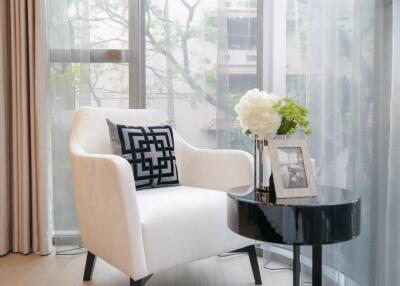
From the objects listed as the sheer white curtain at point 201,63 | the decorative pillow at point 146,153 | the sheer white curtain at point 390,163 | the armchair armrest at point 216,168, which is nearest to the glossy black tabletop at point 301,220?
the sheer white curtain at point 390,163

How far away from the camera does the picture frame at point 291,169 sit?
4.39 feet

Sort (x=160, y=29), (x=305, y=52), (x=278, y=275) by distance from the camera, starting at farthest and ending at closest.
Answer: (x=160, y=29)
(x=278, y=275)
(x=305, y=52)

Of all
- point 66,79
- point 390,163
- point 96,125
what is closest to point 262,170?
point 390,163

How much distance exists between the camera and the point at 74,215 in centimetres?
245

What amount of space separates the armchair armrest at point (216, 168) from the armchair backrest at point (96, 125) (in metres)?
0.33

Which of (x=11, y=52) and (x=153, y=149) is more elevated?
(x=11, y=52)

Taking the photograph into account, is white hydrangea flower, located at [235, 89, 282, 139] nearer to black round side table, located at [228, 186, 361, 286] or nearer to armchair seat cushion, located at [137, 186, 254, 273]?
black round side table, located at [228, 186, 361, 286]

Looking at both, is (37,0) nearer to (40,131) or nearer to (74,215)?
(40,131)

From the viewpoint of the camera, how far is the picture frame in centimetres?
134

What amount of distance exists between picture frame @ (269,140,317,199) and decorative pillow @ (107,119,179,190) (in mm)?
724

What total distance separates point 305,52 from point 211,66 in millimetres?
664

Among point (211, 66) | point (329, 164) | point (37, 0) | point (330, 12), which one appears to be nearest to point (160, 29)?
point (211, 66)

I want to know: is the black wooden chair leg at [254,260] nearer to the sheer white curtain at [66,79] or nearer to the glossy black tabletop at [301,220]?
the glossy black tabletop at [301,220]

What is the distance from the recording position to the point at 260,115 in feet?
4.45
